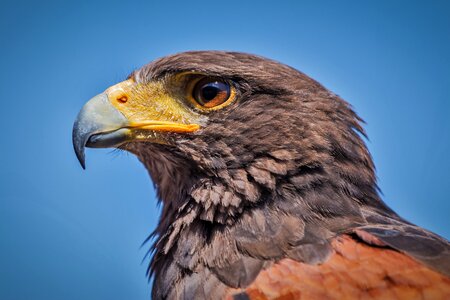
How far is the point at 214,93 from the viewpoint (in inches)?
123

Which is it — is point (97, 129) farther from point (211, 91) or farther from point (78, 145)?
point (211, 91)

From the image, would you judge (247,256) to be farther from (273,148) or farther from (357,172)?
(357,172)

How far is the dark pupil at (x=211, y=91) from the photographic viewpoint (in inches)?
123

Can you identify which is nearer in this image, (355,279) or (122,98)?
(355,279)

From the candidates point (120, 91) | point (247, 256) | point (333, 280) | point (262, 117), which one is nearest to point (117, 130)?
point (120, 91)

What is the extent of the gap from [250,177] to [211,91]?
57cm

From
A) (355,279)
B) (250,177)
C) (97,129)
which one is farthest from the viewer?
(97,129)

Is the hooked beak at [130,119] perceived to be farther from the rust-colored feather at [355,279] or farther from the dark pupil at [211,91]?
the rust-colored feather at [355,279]

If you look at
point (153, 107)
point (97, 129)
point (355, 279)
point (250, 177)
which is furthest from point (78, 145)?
point (355, 279)

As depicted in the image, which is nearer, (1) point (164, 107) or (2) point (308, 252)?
(2) point (308, 252)

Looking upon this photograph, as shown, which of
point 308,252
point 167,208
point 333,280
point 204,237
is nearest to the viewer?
point 333,280

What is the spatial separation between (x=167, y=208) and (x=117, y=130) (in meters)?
0.61

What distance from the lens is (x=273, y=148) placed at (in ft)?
9.75

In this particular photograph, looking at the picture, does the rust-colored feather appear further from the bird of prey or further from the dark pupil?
the dark pupil
